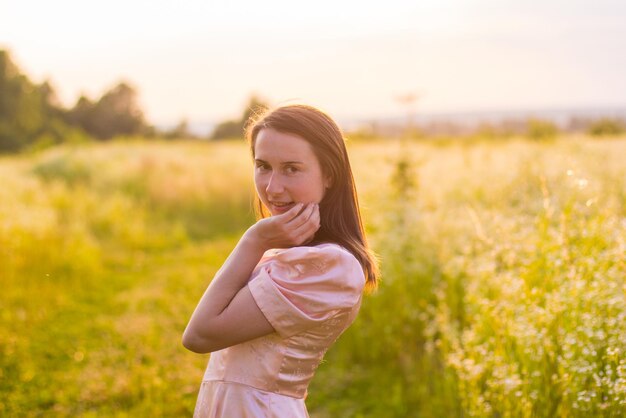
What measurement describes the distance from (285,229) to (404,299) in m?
3.94

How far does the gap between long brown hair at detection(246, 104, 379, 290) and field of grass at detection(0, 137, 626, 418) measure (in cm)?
118

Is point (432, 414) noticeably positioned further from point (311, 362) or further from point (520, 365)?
point (311, 362)

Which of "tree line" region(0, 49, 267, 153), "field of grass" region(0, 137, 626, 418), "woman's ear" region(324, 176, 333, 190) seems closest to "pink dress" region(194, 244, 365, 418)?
"woman's ear" region(324, 176, 333, 190)

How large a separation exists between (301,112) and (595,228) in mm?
2261

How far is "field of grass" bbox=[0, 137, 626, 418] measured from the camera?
3.15 meters

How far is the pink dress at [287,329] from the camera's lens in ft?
6.16

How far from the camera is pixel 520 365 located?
339cm

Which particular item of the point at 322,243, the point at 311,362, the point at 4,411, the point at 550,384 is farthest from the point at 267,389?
the point at 4,411

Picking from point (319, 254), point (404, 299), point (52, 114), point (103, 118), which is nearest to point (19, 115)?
point (52, 114)

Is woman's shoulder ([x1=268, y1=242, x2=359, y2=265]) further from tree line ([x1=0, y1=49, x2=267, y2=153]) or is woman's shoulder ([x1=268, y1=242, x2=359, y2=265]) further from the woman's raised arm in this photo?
tree line ([x1=0, y1=49, x2=267, y2=153])

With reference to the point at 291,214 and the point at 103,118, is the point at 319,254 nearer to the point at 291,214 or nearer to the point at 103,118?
the point at 291,214

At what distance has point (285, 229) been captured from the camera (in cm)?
191

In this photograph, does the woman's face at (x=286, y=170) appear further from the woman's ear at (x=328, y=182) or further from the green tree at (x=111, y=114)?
the green tree at (x=111, y=114)

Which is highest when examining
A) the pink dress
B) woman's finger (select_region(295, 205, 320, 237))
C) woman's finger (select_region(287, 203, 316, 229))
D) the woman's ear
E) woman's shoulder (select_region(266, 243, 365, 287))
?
the woman's ear
